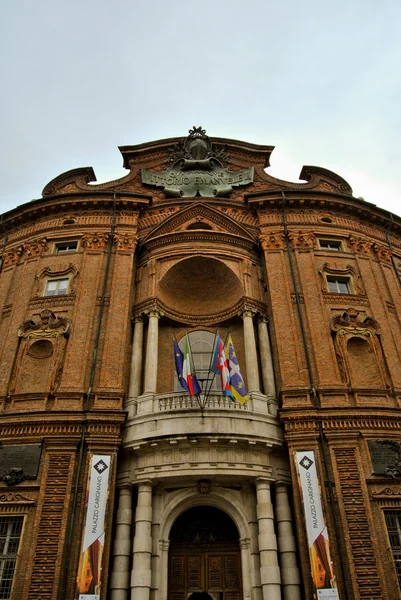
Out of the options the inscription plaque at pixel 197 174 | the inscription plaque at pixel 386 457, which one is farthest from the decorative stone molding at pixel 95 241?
the inscription plaque at pixel 386 457

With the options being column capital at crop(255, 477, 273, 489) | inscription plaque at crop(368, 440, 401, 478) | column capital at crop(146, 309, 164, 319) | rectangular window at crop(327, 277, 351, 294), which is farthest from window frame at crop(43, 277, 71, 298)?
inscription plaque at crop(368, 440, 401, 478)

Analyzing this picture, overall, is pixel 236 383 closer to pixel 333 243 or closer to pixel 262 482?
pixel 262 482

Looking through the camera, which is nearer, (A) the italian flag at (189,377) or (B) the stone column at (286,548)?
(B) the stone column at (286,548)

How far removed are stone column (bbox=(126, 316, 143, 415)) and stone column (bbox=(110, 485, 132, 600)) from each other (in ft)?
10.4

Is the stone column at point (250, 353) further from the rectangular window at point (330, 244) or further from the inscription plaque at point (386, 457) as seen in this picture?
the rectangular window at point (330, 244)

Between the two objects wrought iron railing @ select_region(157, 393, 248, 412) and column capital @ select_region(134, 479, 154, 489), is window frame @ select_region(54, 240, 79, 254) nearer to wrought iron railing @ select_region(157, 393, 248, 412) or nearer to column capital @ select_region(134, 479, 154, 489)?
wrought iron railing @ select_region(157, 393, 248, 412)

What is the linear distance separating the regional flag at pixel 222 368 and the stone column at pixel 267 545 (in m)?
3.40

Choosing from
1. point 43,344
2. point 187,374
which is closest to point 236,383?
point 187,374

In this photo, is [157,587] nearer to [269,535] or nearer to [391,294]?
[269,535]

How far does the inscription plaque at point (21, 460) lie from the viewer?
16625mm

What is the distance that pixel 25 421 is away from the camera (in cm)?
1748

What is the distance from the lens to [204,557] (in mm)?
17234

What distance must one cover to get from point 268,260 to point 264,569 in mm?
12989

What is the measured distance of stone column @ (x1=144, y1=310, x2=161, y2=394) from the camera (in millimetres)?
19297
